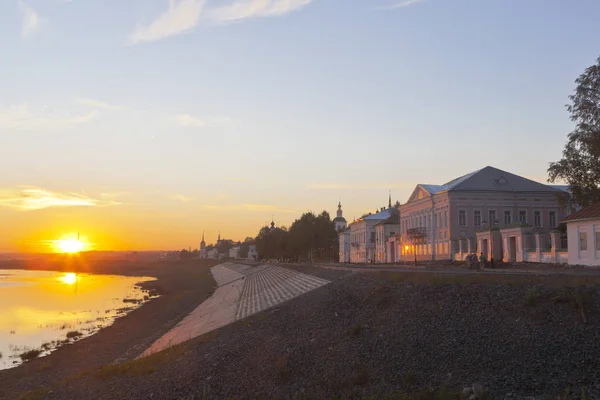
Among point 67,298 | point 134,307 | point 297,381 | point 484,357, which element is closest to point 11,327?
point 134,307

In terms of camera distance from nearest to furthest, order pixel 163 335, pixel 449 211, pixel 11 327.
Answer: pixel 163 335 < pixel 11 327 < pixel 449 211

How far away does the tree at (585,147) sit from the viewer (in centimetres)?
3884

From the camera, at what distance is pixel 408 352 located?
15070 millimetres

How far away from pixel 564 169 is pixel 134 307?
43.8 m

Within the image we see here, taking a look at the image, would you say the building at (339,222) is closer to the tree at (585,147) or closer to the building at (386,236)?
the building at (386,236)

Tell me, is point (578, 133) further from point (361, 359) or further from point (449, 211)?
point (361, 359)

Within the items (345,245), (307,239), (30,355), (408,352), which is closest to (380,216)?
(345,245)

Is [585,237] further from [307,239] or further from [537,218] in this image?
[307,239]

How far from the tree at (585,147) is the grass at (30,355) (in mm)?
36851

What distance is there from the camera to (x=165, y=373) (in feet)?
65.9

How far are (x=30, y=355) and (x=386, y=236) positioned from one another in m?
56.2

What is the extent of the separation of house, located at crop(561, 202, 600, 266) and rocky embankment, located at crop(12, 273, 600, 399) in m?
12.4

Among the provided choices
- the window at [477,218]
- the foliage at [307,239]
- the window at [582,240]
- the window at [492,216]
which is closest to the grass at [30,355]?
the window at [582,240]

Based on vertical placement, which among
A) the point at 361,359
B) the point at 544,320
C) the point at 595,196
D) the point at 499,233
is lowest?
the point at 361,359
